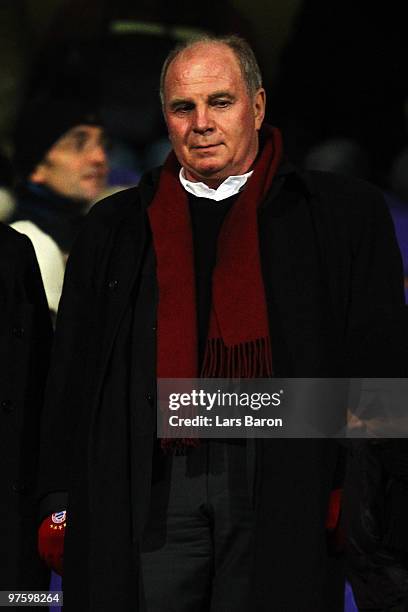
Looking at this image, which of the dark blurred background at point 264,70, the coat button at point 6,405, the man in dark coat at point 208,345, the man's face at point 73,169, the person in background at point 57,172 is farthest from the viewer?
the dark blurred background at point 264,70

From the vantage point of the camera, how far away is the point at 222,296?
2.91 m

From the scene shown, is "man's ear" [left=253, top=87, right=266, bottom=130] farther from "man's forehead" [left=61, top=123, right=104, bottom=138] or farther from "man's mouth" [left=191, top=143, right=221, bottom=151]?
"man's forehead" [left=61, top=123, right=104, bottom=138]

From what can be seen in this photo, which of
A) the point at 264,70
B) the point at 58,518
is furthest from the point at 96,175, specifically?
the point at 58,518

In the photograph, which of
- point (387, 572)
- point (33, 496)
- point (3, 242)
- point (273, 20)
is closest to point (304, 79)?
point (273, 20)

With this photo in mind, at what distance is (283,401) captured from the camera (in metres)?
2.92

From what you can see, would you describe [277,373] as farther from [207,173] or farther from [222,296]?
[207,173]

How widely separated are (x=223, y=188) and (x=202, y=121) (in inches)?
6.9

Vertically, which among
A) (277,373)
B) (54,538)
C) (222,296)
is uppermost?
(222,296)

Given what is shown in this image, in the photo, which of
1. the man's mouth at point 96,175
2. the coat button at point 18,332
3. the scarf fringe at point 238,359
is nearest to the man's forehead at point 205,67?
the scarf fringe at point 238,359

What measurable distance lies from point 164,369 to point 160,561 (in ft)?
1.40

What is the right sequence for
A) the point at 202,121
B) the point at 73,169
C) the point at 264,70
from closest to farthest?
the point at 202,121
the point at 73,169
the point at 264,70

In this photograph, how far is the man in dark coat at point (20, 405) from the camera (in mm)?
3352

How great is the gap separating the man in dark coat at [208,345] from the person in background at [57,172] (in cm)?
152

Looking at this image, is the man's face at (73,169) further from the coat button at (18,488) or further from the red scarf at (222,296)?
the red scarf at (222,296)
